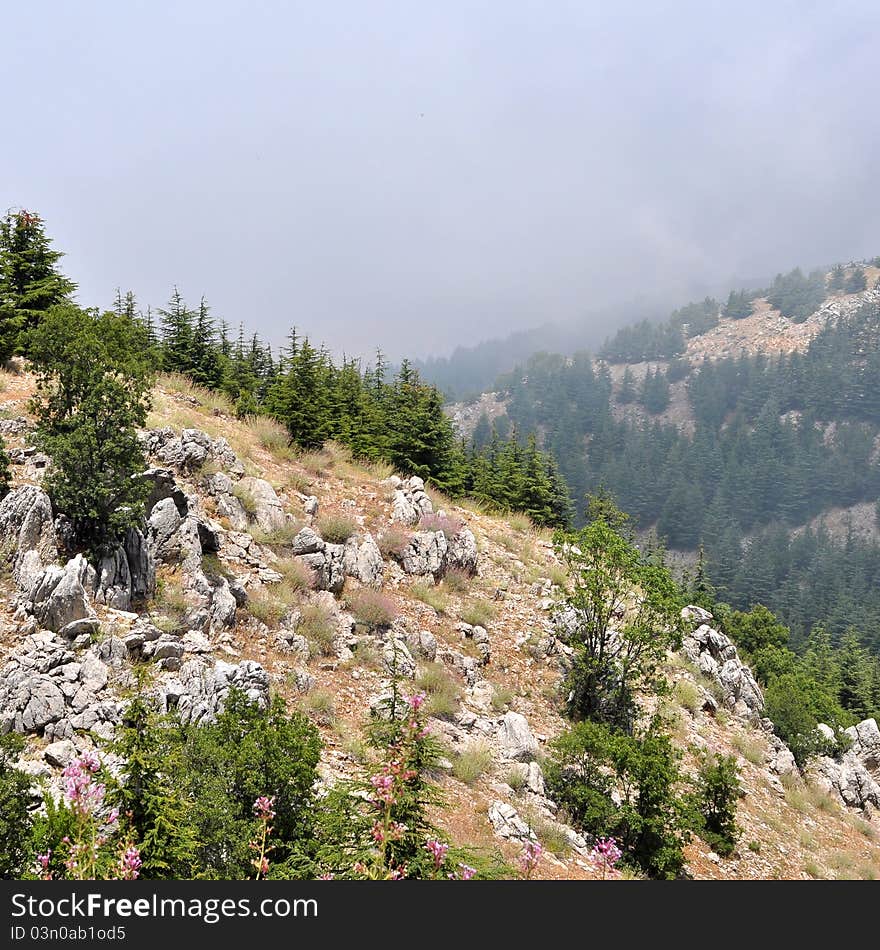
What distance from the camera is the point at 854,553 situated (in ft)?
439

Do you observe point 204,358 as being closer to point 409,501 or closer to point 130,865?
point 409,501

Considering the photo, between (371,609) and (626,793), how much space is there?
635 centimetres

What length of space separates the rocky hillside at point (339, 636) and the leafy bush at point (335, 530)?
6 centimetres

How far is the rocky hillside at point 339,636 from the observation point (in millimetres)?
8586

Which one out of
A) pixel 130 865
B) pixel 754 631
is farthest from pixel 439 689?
pixel 754 631

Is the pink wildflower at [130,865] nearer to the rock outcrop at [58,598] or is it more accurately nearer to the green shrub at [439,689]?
the rock outcrop at [58,598]

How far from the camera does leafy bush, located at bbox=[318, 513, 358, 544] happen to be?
1570cm

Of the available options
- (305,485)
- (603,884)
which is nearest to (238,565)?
(305,485)

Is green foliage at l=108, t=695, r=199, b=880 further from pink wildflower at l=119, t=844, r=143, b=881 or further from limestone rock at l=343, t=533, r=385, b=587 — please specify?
limestone rock at l=343, t=533, r=385, b=587

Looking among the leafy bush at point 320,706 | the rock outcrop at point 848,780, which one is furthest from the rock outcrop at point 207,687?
the rock outcrop at point 848,780

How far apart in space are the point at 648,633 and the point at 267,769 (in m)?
9.46

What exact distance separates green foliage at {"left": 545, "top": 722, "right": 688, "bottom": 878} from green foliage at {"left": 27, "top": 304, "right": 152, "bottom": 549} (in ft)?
30.6

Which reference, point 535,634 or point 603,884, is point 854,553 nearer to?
point 535,634

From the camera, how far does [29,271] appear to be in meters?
20.7
